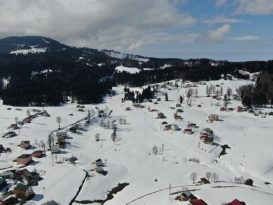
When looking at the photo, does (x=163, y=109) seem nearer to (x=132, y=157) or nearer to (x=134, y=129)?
(x=134, y=129)

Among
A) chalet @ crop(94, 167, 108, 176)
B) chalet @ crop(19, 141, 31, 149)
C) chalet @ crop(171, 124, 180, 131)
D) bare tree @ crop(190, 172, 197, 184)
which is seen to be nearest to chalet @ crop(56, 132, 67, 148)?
chalet @ crop(19, 141, 31, 149)

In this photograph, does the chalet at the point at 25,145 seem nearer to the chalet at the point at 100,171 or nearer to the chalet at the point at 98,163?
the chalet at the point at 98,163

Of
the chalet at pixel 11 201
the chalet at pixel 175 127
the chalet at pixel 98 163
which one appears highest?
the chalet at pixel 175 127

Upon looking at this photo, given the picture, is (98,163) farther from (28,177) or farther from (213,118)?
(213,118)

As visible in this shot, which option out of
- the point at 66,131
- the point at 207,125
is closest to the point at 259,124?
the point at 207,125

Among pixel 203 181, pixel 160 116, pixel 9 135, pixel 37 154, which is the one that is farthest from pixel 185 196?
pixel 160 116

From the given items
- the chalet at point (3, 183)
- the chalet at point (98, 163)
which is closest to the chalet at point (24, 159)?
the chalet at point (3, 183)
